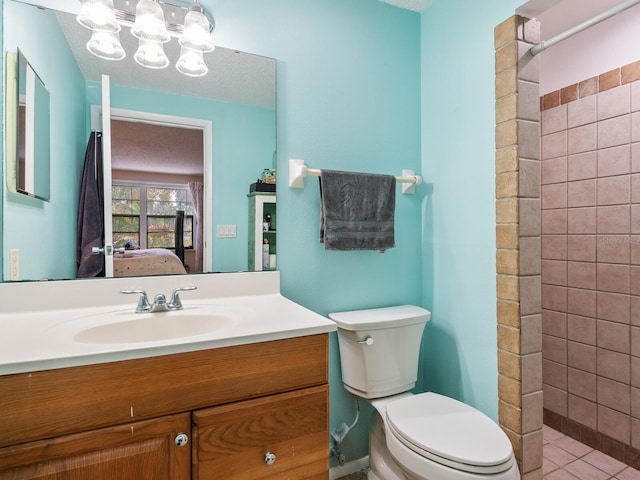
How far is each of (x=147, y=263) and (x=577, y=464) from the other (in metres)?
2.19

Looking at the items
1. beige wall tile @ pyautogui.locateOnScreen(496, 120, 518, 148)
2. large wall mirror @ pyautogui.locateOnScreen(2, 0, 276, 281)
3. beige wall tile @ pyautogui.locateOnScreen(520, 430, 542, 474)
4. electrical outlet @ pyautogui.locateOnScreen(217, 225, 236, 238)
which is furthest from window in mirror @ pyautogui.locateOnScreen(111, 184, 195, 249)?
beige wall tile @ pyautogui.locateOnScreen(520, 430, 542, 474)

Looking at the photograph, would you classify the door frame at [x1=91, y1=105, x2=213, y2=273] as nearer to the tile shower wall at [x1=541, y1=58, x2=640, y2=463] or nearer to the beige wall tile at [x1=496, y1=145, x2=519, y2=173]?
the beige wall tile at [x1=496, y1=145, x2=519, y2=173]

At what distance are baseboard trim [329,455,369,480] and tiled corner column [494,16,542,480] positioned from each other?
673 millimetres

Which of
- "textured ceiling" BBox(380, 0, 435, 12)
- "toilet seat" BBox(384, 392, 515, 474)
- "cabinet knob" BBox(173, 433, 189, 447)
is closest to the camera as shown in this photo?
"cabinet knob" BBox(173, 433, 189, 447)

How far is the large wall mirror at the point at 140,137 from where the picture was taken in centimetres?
120

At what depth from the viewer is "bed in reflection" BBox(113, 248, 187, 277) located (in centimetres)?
130

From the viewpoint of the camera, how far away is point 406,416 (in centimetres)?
131

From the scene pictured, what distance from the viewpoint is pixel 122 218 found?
1.31 m

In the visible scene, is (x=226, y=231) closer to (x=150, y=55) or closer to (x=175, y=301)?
(x=175, y=301)

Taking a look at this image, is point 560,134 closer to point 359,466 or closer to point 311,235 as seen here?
point 311,235

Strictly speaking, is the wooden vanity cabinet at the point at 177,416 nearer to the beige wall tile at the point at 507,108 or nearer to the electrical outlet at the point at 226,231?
the electrical outlet at the point at 226,231

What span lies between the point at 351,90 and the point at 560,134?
1264mm

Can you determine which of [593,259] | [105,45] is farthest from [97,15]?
[593,259]

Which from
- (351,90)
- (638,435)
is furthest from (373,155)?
(638,435)
